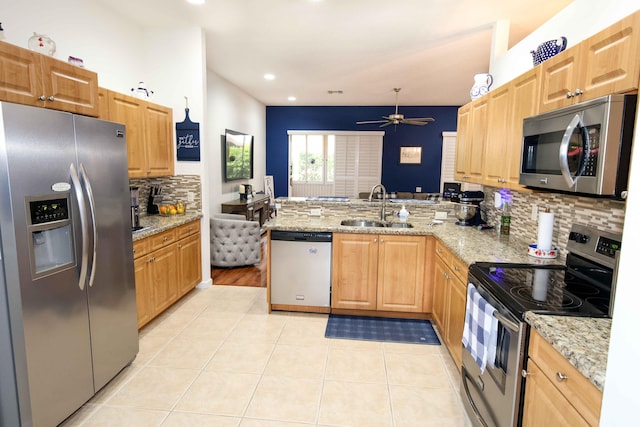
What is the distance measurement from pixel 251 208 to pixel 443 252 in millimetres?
3988

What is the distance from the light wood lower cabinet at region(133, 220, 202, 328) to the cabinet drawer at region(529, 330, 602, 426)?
2.75 m

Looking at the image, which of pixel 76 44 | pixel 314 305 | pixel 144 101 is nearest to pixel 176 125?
pixel 144 101

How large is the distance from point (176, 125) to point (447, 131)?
21.4ft

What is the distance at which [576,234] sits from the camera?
78.9 inches

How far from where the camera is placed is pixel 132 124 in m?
3.27

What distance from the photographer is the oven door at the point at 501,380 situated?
1.48 m

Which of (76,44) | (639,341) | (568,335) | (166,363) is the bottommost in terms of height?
(166,363)

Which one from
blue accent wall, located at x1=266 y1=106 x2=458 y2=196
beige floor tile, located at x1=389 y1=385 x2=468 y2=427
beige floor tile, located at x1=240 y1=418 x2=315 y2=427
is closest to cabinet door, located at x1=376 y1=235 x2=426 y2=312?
beige floor tile, located at x1=389 y1=385 x2=468 y2=427

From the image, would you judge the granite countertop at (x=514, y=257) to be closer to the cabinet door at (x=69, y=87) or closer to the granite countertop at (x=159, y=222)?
the granite countertop at (x=159, y=222)

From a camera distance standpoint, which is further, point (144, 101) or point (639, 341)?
point (144, 101)

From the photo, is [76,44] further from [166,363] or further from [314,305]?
[314,305]

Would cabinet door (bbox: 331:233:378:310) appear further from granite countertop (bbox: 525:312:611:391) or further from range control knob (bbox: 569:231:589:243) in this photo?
granite countertop (bbox: 525:312:611:391)

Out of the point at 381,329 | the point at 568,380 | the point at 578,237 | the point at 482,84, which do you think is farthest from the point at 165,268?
the point at 482,84

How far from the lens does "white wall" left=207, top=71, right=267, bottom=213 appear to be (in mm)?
5465
